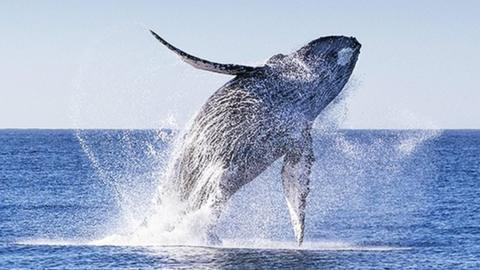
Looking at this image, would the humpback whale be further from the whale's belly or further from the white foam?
the white foam

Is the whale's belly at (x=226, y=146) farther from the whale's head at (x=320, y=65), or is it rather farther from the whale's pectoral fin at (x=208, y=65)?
the whale's head at (x=320, y=65)

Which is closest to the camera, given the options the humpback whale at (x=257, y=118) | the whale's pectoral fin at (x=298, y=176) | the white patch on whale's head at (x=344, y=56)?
the white patch on whale's head at (x=344, y=56)

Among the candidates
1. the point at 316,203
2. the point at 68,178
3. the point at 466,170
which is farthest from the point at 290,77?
the point at 466,170

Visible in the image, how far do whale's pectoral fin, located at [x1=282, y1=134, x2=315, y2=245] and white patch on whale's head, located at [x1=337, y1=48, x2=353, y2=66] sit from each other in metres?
2.16

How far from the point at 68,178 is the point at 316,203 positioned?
910 inches

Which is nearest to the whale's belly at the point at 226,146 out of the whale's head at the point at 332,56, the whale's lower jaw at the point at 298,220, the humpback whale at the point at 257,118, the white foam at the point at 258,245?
the humpback whale at the point at 257,118

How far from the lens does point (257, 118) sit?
23.6 meters

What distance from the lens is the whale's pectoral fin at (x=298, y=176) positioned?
24.7 metres

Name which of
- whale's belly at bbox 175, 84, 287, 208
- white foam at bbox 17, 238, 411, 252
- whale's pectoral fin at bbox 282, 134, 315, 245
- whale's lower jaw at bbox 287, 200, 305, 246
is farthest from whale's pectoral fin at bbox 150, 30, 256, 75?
white foam at bbox 17, 238, 411, 252

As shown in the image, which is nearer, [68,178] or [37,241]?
[37,241]

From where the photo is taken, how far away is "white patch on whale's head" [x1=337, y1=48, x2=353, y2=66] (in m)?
23.4

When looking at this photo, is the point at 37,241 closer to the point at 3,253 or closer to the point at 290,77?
the point at 3,253

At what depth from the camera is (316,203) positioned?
55656mm

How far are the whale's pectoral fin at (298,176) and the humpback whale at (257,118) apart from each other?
1.5 inches
